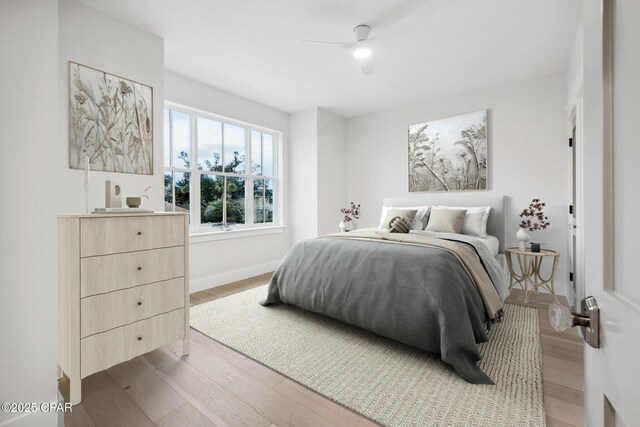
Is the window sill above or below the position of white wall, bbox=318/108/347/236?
below

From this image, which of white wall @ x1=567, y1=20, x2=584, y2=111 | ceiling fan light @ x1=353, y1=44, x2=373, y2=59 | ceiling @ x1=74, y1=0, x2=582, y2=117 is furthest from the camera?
ceiling fan light @ x1=353, y1=44, x2=373, y2=59

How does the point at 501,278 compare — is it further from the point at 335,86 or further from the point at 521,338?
the point at 335,86

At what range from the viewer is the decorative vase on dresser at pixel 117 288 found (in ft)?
5.27

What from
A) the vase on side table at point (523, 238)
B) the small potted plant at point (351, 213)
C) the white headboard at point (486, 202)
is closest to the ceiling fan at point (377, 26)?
the white headboard at point (486, 202)

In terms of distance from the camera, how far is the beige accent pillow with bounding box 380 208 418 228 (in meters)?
3.73

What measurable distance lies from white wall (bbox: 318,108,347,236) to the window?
2.53 ft

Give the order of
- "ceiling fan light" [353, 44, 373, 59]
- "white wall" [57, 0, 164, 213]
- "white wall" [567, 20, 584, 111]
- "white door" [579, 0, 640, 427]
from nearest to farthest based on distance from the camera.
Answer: "white door" [579, 0, 640, 427]
"white wall" [57, 0, 164, 213]
"white wall" [567, 20, 584, 111]
"ceiling fan light" [353, 44, 373, 59]

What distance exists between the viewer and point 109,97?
2.44 metres

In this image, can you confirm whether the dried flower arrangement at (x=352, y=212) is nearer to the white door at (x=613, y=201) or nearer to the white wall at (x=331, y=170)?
the white wall at (x=331, y=170)

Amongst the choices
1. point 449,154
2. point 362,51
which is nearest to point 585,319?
point 362,51

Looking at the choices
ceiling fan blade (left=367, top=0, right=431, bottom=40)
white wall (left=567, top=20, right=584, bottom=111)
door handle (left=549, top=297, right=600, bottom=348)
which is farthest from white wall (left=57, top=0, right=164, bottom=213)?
white wall (left=567, top=20, right=584, bottom=111)

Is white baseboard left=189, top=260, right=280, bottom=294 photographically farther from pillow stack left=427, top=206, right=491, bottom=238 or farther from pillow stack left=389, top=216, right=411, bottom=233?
pillow stack left=427, top=206, right=491, bottom=238

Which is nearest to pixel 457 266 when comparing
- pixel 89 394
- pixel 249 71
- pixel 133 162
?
pixel 89 394

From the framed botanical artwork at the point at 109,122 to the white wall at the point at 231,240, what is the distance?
89 cm
